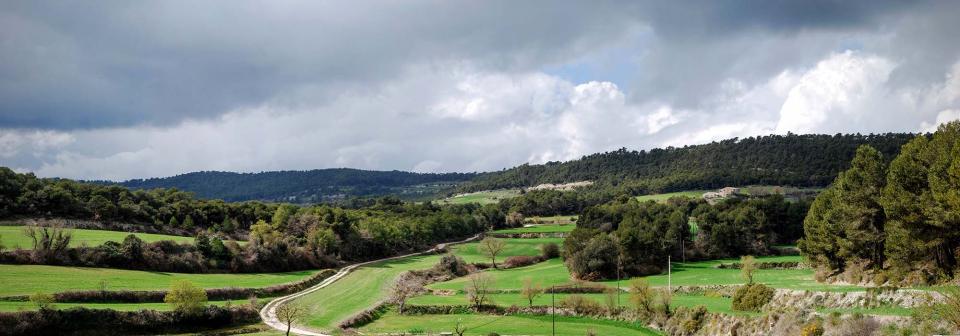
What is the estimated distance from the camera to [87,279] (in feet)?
178

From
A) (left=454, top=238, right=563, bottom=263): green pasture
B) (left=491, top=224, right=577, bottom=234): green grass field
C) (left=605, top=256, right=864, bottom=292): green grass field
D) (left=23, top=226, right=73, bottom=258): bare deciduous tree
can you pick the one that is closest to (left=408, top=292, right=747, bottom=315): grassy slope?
(left=605, top=256, right=864, bottom=292): green grass field

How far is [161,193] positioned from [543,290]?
80628mm

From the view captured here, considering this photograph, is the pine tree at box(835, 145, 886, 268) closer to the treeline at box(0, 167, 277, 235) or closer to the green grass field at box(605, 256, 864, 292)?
the green grass field at box(605, 256, 864, 292)

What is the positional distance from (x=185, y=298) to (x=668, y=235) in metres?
70.8

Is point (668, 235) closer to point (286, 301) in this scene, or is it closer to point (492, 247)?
point (492, 247)

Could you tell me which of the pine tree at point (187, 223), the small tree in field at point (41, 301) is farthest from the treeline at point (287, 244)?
the small tree in field at point (41, 301)

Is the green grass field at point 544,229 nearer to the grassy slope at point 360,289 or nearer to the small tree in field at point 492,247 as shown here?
the grassy slope at point 360,289

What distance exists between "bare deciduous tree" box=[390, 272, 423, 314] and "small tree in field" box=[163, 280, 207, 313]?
2114 centimetres

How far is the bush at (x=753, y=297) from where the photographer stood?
144 ft

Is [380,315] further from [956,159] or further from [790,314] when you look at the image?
[956,159]

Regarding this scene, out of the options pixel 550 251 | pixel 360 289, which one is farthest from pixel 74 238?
pixel 550 251

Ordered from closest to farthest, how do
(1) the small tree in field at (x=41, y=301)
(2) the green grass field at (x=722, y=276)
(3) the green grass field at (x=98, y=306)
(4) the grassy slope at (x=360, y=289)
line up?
(1) the small tree in field at (x=41, y=301), (3) the green grass field at (x=98, y=306), (2) the green grass field at (x=722, y=276), (4) the grassy slope at (x=360, y=289)

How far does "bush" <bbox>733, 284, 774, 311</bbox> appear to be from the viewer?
43.8 metres

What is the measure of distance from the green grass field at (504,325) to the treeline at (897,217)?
19615mm
